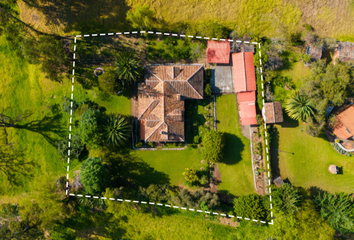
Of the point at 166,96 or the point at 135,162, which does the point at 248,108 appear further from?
the point at 135,162

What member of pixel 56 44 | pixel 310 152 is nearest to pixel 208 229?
pixel 310 152

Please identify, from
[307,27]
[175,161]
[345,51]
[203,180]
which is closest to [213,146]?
[203,180]

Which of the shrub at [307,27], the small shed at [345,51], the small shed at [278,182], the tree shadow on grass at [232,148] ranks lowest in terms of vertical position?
the small shed at [278,182]

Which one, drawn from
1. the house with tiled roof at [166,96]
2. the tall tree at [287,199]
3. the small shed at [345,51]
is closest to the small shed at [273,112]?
the tall tree at [287,199]

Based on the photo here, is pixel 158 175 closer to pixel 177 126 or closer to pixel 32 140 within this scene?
pixel 177 126

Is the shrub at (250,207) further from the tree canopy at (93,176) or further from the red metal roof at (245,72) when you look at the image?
the tree canopy at (93,176)

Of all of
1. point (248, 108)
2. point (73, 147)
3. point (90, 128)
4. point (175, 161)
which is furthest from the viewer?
point (175, 161)

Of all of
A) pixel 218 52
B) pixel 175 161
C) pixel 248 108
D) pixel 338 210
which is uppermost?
pixel 218 52
